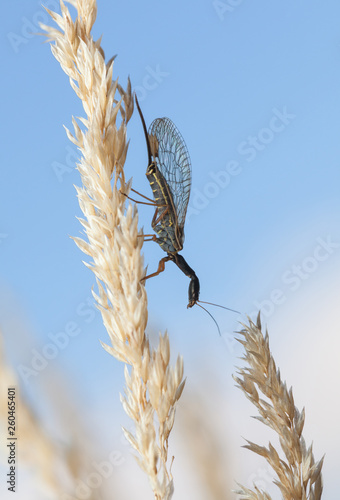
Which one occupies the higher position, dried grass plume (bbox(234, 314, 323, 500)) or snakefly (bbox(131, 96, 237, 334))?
snakefly (bbox(131, 96, 237, 334))

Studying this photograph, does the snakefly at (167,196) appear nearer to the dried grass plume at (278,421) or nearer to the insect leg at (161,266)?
the insect leg at (161,266)

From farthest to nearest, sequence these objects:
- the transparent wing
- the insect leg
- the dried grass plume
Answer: the transparent wing < the insect leg < the dried grass plume

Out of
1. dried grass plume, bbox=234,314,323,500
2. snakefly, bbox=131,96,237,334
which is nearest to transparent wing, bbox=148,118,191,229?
snakefly, bbox=131,96,237,334

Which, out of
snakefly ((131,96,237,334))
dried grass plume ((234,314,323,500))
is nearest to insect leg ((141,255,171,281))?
snakefly ((131,96,237,334))

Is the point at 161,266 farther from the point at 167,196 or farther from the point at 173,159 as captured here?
the point at 173,159

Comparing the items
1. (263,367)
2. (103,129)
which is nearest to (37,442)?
(263,367)

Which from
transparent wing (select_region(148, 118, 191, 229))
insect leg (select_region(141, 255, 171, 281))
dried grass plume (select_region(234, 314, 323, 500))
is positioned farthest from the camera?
transparent wing (select_region(148, 118, 191, 229))

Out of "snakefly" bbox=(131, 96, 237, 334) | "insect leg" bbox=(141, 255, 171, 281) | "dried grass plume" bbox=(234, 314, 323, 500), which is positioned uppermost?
"snakefly" bbox=(131, 96, 237, 334)

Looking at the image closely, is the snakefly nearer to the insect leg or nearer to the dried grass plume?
the insect leg

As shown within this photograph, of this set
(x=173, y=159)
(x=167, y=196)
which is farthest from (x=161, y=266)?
(x=173, y=159)

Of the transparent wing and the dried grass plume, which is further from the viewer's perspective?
the transparent wing
